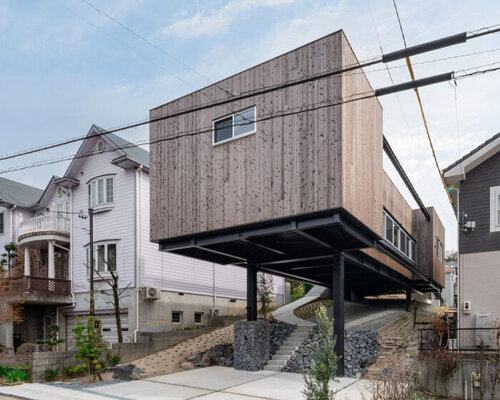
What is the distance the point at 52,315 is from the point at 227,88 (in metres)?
16.9

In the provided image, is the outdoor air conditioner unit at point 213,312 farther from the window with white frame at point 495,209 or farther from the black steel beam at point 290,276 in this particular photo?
the window with white frame at point 495,209

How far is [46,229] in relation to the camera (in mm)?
25219

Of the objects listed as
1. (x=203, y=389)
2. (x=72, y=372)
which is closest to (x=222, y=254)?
(x=203, y=389)

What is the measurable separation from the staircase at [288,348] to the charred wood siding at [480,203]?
5.96 metres

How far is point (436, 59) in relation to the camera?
912 cm

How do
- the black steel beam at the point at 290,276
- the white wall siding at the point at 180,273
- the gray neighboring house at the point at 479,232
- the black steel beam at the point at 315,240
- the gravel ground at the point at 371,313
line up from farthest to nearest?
the white wall siding at the point at 180,273 < the gravel ground at the point at 371,313 < the black steel beam at the point at 290,276 < the gray neighboring house at the point at 479,232 < the black steel beam at the point at 315,240

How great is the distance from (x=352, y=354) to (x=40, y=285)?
15.6 m

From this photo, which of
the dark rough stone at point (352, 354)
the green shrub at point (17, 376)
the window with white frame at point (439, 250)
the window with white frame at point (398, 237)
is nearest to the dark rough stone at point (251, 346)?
the dark rough stone at point (352, 354)

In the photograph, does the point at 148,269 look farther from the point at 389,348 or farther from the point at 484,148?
the point at 484,148

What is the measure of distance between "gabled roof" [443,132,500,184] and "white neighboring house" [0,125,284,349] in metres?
13.1

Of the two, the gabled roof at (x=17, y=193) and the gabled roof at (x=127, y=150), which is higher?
the gabled roof at (x=127, y=150)

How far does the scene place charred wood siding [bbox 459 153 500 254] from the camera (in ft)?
47.8

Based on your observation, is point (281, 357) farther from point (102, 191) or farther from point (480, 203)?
point (102, 191)

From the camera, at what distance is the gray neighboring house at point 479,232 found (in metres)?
14.3
